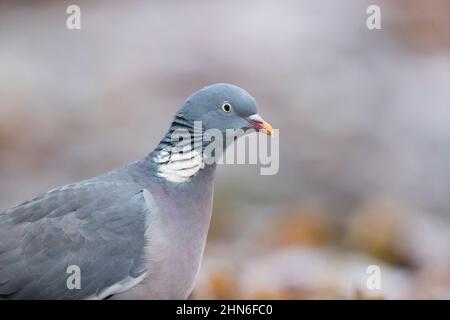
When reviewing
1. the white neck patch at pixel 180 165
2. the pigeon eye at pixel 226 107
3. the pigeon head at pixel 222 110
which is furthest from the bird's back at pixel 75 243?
the pigeon eye at pixel 226 107

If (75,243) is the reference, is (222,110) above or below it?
above

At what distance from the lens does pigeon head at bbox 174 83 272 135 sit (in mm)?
5898

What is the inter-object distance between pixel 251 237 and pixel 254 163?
150 cm

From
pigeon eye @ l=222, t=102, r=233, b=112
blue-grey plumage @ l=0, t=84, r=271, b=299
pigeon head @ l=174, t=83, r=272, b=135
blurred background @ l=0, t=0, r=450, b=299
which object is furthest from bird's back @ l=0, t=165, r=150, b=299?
blurred background @ l=0, t=0, r=450, b=299

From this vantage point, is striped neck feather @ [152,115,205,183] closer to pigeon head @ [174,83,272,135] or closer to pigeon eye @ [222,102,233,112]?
pigeon head @ [174,83,272,135]

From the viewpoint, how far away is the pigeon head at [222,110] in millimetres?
5898

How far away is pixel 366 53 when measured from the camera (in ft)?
51.5

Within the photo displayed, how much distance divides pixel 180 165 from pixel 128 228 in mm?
542

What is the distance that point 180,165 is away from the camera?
19.4ft

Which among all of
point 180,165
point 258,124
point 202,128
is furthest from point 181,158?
point 258,124

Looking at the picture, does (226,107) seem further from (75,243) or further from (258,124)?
(75,243)

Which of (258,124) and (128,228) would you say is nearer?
(128,228)

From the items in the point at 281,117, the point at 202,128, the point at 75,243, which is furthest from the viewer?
the point at 281,117
